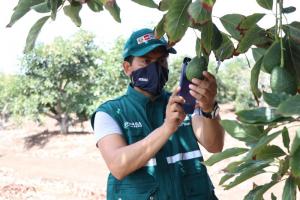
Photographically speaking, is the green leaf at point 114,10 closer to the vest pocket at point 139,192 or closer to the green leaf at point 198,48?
the green leaf at point 198,48

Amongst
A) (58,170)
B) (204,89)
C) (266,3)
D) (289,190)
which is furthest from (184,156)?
(58,170)

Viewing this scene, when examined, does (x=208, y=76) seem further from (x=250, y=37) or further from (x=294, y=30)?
(x=294, y=30)

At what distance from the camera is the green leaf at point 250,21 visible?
45.4 inches

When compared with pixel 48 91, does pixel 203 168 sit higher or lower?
lower

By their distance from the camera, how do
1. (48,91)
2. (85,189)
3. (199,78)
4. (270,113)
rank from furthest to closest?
(48,91) → (85,189) → (199,78) → (270,113)

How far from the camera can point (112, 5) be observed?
1273 mm

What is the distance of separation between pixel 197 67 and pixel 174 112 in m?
0.34

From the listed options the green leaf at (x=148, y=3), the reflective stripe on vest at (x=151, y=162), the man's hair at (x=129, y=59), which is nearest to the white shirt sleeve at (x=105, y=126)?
the reflective stripe on vest at (x=151, y=162)

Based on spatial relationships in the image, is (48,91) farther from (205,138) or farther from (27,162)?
(205,138)

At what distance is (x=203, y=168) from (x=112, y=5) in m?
0.82

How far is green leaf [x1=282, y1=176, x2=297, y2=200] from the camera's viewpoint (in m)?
0.85

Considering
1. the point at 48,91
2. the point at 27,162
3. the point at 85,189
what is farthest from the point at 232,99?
the point at 85,189

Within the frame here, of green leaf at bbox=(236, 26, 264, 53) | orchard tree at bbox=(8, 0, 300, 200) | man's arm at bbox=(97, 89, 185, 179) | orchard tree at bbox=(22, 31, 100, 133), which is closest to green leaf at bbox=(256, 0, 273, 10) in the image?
orchard tree at bbox=(8, 0, 300, 200)

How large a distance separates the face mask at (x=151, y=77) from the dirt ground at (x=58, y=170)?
5.13 ft
